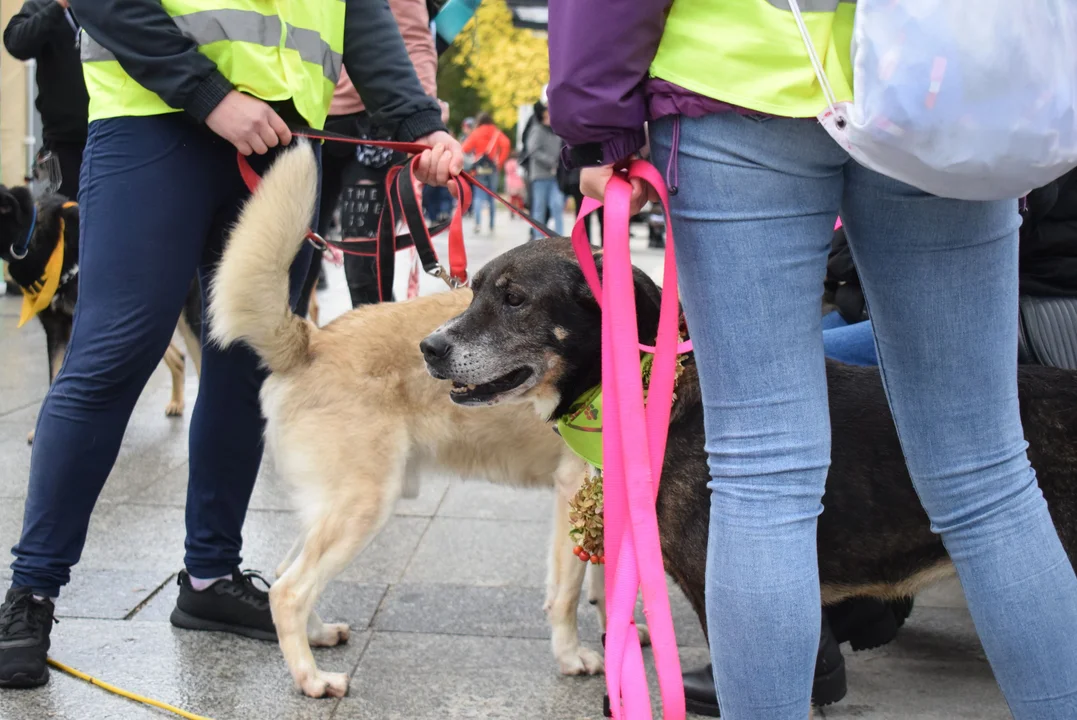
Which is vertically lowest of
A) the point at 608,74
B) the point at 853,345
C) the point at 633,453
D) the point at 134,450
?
the point at 134,450

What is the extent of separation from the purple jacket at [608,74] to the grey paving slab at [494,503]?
9.65ft

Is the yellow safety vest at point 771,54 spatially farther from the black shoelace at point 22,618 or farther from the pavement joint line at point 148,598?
the pavement joint line at point 148,598

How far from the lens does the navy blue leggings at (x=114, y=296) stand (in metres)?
2.82

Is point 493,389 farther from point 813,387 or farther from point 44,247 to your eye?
point 44,247

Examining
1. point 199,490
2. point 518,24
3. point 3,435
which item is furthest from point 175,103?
point 518,24

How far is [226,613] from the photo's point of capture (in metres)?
3.28

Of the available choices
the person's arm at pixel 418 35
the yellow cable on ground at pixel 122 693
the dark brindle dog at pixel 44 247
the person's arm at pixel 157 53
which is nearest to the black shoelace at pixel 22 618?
the yellow cable on ground at pixel 122 693

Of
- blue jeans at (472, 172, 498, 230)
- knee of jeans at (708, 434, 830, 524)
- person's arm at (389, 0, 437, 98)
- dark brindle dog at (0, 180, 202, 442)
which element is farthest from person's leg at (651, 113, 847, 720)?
blue jeans at (472, 172, 498, 230)

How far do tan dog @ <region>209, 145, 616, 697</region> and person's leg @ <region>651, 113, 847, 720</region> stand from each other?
1459 mm

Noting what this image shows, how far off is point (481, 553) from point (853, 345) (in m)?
1.59

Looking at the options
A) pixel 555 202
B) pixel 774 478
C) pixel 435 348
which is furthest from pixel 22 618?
pixel 555 202

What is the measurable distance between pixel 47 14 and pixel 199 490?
3.95m

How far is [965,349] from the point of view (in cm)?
179

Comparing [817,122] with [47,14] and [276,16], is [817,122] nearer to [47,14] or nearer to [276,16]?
[276,16]
